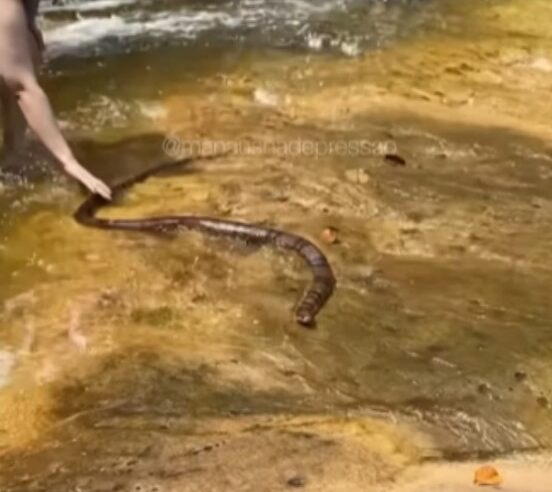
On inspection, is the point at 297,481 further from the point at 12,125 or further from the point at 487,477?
the point at 12,125

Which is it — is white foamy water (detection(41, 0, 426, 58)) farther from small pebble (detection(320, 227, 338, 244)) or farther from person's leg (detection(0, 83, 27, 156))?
small pebble (detection(320, 227, 338, 244))

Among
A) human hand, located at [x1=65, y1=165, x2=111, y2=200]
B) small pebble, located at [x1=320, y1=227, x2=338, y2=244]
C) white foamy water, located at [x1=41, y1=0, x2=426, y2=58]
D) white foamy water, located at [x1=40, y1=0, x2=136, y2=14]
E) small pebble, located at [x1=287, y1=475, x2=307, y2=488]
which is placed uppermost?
small pebble, located at [x1=287, y1=475, x2=307, y2=488]

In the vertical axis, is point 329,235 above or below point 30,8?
below

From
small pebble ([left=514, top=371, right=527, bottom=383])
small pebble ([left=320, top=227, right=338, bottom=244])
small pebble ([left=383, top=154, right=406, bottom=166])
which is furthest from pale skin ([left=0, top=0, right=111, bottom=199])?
small pebble ([left=514, top=371, right=527, bottom=383])

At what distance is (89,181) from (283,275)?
1149 mm

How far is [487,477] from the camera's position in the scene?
3455mm

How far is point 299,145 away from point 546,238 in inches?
58.5

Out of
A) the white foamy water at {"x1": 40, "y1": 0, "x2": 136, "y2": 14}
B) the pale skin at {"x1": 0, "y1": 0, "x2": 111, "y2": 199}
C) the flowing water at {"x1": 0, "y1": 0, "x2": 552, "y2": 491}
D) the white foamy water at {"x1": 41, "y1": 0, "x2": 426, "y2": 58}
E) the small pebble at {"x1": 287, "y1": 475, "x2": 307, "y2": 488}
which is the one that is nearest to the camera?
the small pebble at {"x1": 287, "y1": 475, "x2": 307, "y2": 488}

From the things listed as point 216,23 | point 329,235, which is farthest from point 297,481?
point 216,23

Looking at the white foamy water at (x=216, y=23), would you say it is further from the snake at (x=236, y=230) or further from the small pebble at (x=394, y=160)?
the snake at (x=236, y=230)

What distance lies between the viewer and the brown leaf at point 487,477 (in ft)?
11.3

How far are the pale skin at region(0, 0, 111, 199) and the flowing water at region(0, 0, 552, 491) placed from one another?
0.19m

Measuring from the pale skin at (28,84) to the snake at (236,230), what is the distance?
0.17 m

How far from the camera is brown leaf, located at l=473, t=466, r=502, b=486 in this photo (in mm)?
3441
